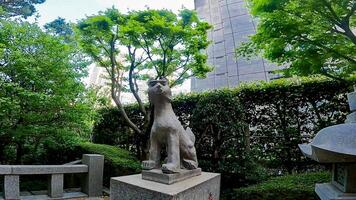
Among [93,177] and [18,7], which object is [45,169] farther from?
[18,7]

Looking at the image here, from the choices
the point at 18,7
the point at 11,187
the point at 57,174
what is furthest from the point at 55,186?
the point at 18,7

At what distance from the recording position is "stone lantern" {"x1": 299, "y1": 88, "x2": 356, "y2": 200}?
1.78 meters

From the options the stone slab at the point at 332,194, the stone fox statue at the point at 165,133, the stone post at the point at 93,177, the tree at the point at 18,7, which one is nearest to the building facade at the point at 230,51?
the tree at the point at 18,7

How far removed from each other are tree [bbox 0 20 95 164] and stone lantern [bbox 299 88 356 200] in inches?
220

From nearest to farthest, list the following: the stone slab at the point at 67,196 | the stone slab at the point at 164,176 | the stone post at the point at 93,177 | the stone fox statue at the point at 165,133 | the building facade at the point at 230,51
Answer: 1. the stone slab at the point at 164,176
2. the stone fox statue at the point at 165,133
3. the stone slab at the point at 67,196
4. the stone post at the point at 93,177
5. the building facade at the point at 230,51

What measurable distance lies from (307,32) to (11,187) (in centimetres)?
629

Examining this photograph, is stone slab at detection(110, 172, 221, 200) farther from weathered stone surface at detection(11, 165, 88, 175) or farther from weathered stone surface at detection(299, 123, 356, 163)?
weathered stone surface at detection(11, 165, 88, 175)

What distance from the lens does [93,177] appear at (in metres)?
5.93

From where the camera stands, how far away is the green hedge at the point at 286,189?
4.56 metres

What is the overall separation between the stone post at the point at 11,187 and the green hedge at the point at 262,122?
384 centimetres

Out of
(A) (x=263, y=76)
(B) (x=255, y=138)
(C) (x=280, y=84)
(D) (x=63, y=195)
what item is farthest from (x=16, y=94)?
(A) (x=263, y=76)

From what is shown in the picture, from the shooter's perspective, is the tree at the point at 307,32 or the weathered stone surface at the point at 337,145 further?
the tree at the point at 307,32

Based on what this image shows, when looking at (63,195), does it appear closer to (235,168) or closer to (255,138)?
(235,168)

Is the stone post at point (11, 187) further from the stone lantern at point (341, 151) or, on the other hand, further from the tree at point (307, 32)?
the tree at point (307, 32)
